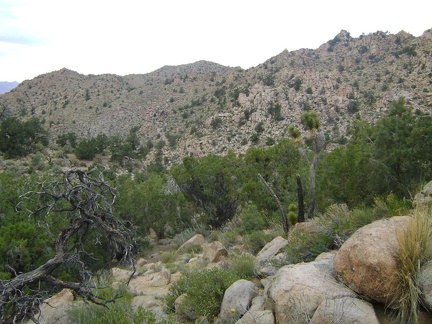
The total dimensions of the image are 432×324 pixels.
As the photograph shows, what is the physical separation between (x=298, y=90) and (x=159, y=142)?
57.2ft

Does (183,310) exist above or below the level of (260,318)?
below

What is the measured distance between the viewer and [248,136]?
37.4 meters

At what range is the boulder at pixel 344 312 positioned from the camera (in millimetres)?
3865

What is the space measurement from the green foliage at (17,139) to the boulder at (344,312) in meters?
31.1

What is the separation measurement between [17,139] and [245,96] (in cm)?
2470

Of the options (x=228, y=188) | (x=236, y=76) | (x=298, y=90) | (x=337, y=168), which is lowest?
(x=228, y=188)

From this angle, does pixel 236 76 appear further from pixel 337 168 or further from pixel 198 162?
pixel 337 168

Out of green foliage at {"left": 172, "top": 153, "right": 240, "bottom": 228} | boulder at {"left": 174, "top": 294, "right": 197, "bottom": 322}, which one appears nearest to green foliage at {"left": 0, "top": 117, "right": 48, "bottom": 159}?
green foliage at {"left": 172, "top": 153, "right": 240, "bottom": 228}

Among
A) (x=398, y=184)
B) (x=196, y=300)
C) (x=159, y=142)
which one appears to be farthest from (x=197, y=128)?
(x=196, y=300)

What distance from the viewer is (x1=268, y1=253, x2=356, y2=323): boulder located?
4.24 meters

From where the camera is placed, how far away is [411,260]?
420 cm

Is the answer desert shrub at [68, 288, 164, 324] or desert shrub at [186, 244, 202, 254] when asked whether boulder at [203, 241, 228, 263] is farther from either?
desert shrub at [68, 288, 164, 324]

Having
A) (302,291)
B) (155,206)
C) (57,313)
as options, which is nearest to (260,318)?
(302,291)

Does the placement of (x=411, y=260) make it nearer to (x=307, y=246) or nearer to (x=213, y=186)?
(x=307, y=246)
